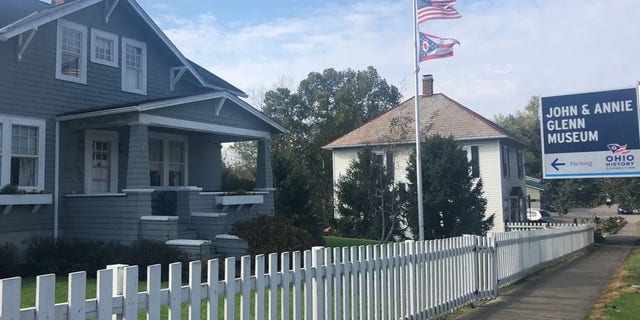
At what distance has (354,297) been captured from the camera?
5926 mm

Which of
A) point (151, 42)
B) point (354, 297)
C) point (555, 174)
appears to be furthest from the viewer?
point (151, 42)

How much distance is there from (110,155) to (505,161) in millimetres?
23249

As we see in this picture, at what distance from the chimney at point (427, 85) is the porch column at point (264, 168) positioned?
65.0 ft

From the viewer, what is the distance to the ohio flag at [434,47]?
1686cm

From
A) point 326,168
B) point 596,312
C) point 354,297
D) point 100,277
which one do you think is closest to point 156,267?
point 100,277

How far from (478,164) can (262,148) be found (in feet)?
54.8

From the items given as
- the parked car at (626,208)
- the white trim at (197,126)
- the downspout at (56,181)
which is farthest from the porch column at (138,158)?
the parked car at (626,208)

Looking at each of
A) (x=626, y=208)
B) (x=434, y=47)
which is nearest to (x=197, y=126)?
(x=434, y=47)

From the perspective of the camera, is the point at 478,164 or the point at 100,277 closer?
the point at 100,277

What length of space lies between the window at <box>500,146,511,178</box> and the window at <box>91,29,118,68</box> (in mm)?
21938

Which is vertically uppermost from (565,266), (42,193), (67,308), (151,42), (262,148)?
(151,42)

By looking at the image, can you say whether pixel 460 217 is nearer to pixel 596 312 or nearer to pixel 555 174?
pixel 555 174

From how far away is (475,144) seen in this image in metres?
31.5

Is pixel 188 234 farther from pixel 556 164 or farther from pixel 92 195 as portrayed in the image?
pixel 556 164
